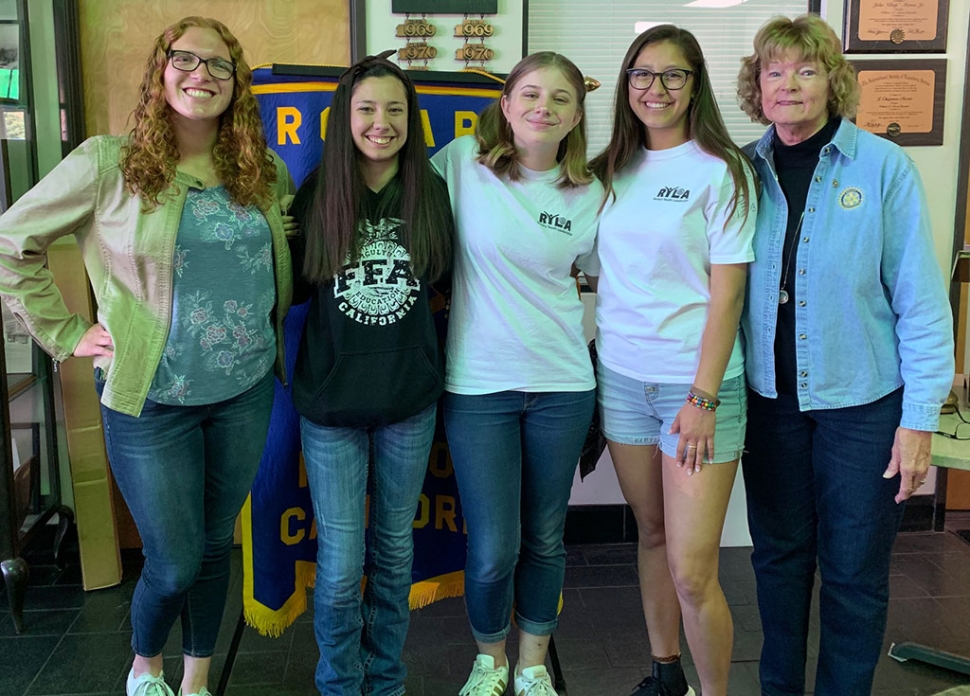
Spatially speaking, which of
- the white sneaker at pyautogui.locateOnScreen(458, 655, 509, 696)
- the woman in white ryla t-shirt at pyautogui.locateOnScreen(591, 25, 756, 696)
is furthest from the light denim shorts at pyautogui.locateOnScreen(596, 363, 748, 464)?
the white sneaker at pyautogui.locateOnScreen(458, 655, 509, 696)

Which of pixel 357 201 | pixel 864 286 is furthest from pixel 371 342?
pixel 864 286

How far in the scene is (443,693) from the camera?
217 centimetres

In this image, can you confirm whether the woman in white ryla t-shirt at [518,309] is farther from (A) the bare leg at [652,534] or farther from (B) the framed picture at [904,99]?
(B) the framed picture at [904,99]

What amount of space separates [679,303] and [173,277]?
→ 1043 mm

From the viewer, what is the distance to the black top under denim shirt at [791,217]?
166 cm

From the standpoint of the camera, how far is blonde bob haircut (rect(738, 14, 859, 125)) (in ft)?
5.26

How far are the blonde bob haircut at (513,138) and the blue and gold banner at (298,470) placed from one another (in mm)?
323

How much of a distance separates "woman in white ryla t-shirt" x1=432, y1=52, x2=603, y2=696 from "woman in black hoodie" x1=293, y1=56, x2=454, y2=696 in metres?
0.08

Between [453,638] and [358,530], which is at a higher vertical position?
[358,530]

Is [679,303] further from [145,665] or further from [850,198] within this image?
[145,665]

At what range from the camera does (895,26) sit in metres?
2.83

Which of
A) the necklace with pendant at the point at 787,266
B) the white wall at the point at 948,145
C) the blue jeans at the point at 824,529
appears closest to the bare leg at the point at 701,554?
the blue jeans at the point at 824,529

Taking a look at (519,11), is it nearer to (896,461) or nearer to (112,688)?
(896,461)

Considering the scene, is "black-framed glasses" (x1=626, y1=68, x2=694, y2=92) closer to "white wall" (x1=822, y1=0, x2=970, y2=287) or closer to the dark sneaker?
the dark sneaker
